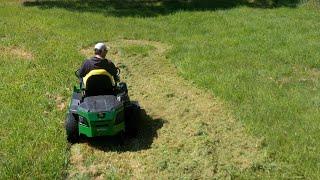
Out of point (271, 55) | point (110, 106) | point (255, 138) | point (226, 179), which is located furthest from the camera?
point (271, 55)

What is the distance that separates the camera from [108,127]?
8.68 metres

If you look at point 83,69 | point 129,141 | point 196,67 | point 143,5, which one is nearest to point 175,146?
point 129,141

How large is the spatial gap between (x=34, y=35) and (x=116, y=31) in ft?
9.29

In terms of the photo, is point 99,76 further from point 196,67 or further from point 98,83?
point 196,67

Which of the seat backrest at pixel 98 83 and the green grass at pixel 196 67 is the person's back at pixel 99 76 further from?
the green grass at pixel 196 67

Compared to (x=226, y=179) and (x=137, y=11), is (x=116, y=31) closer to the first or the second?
(x=137, y=11)

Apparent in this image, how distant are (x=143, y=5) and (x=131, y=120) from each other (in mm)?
15723

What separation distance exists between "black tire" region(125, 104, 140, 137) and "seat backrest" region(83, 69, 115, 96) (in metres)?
0.45

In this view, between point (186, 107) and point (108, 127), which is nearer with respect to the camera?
point (108, 127)

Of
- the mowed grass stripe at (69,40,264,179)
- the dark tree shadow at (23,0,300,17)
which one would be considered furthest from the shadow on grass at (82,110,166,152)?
the dark tree shadow at (23,0,300,17)

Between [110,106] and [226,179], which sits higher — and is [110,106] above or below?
above

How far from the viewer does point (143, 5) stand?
961 inches

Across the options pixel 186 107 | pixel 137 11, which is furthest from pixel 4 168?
pixel 137 11

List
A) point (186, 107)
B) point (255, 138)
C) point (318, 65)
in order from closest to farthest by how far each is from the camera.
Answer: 1. point (255, 138)
2. point (186, 107)
3. point (318, 65)
